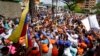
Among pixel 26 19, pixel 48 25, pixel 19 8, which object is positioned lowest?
pixel 19 8

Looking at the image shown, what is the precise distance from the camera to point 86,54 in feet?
39.4

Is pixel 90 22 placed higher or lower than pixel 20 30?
lower

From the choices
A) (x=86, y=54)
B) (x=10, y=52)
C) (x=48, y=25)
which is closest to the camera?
(x=10, y=52)

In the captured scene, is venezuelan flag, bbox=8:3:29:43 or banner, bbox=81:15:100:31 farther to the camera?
banner, bbox=81:15:100:31

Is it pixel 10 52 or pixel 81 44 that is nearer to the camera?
pixel 10 52

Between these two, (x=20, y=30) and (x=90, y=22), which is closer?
(x=20, y=30)

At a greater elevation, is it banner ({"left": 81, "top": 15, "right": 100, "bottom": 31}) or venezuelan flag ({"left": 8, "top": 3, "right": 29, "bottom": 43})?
venezuelan flag ({"left": 8, "top": 3, "right": 29, "bottom": 43})

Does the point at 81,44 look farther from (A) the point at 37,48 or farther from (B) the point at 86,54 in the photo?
(A) the point at 37,48

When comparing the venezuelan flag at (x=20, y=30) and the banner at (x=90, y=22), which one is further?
A: the banner at (x=90, y=22)

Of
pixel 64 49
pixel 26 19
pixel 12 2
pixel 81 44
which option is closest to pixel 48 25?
pixel 81 44

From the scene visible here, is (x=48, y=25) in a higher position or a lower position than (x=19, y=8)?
higher

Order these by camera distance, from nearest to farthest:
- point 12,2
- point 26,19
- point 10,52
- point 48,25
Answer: point 26,19 → point 10,52 → point 48,25 → point 12,2

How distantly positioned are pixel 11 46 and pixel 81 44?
7.90 ft

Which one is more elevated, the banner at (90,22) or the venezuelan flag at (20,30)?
the venezuelan flag at (20,30)
